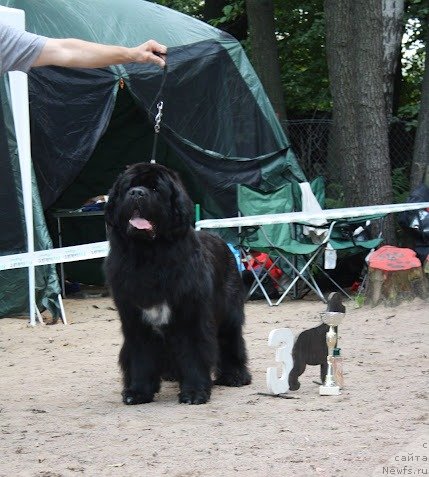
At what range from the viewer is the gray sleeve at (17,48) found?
173 inches

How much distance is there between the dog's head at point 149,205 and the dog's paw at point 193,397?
84 cm

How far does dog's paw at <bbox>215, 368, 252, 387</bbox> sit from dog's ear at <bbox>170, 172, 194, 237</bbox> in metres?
1.09

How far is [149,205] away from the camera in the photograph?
4914 mm

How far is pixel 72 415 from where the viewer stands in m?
5.03

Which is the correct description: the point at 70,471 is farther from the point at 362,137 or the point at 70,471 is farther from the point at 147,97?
the point at 362,137

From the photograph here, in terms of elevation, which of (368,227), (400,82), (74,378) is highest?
(400,82)

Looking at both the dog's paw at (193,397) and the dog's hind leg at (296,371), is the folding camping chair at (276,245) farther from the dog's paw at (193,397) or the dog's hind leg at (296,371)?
the dog's paw at (193,397)

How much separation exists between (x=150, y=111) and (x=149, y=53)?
15.9 ft

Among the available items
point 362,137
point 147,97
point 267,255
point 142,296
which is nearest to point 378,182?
point 362,137

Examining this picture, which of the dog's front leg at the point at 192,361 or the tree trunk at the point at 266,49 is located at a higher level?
the tree trunk at the point at 266,49

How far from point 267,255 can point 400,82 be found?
6.81 m

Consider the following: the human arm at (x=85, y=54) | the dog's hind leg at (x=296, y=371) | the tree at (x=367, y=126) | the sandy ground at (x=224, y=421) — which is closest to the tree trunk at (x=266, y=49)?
the tree at (x=367, y=126)

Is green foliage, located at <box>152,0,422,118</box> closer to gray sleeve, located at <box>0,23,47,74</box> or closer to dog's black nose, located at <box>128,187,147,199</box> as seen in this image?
dog's black nose, located at <box>128,187,147,199</box>

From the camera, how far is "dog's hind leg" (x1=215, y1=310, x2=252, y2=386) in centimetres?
575
